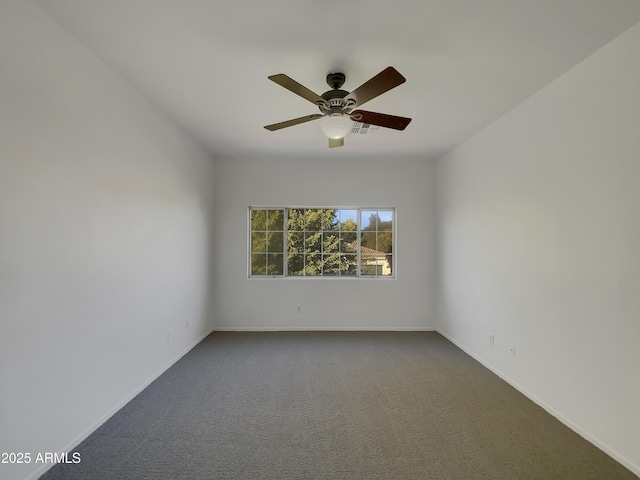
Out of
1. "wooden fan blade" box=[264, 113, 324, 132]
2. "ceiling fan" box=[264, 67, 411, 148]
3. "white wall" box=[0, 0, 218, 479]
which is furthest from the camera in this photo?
"wooden fan blade" box=[264, 113, 324, 132]

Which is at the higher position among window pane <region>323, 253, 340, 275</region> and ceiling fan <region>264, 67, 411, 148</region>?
ceiling fan <region>264, 67, 411, 148</region>

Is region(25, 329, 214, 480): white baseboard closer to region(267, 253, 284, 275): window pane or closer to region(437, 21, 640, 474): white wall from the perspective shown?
region(267, 253, 284, 275): window pane

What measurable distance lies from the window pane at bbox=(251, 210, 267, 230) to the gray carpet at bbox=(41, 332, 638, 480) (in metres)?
2.05

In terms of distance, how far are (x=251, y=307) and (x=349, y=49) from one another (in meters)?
3.68

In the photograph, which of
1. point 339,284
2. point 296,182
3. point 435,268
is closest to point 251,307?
point 339,284

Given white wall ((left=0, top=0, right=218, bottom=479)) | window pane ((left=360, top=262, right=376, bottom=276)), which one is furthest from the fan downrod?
window pane ((left=360, top=262, right=376, bottom=276))

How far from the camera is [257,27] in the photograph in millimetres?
1847

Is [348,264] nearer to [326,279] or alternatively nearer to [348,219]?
[326,279]

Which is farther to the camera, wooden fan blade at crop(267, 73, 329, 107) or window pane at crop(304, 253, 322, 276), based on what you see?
window pane at crop(304, 253, 322, 276)

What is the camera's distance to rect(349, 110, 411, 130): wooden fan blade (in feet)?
7.52

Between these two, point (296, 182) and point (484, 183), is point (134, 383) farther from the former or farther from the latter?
point (484, 183)

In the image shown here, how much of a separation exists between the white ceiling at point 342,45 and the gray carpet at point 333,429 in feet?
8.44

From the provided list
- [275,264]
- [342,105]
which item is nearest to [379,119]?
[342,105]

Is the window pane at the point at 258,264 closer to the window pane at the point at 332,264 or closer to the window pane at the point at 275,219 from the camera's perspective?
the window pane at the point at 275,219
